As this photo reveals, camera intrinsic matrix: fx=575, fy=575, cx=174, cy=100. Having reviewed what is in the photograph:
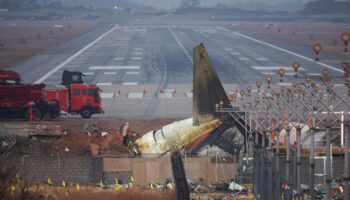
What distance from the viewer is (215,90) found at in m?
45.2

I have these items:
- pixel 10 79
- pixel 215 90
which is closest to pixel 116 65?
pixel 10 79

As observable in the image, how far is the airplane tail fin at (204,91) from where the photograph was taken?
45.0 meters

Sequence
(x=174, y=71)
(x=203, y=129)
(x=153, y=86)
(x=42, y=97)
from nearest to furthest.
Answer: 1. (x=203, y=129)
2. (x=42, y=97)
3. (x=153, y=86)
4. (x=174, y=71)

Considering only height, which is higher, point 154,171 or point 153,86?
point 153,86

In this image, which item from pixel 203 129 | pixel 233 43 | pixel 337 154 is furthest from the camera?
pixel 233 43

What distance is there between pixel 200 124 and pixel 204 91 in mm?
2647

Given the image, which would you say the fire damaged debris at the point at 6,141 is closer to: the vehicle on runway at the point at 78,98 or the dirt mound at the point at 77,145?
the dirt mound at the point at 77,145

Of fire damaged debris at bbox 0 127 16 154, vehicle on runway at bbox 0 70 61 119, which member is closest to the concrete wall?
fire damaged debris at bbox 0 127 16 154

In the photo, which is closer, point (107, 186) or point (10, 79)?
point (107, 186)

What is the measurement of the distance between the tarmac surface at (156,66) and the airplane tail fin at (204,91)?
17.7m

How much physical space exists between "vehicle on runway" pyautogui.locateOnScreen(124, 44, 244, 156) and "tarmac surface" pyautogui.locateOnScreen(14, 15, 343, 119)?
17.1 m

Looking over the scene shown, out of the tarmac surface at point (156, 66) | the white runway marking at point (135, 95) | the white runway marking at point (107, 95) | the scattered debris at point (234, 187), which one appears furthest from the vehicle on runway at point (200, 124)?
the white runway marking at point (135, 95)

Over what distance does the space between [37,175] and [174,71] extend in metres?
64.0

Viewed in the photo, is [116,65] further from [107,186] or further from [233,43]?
[107,186]
